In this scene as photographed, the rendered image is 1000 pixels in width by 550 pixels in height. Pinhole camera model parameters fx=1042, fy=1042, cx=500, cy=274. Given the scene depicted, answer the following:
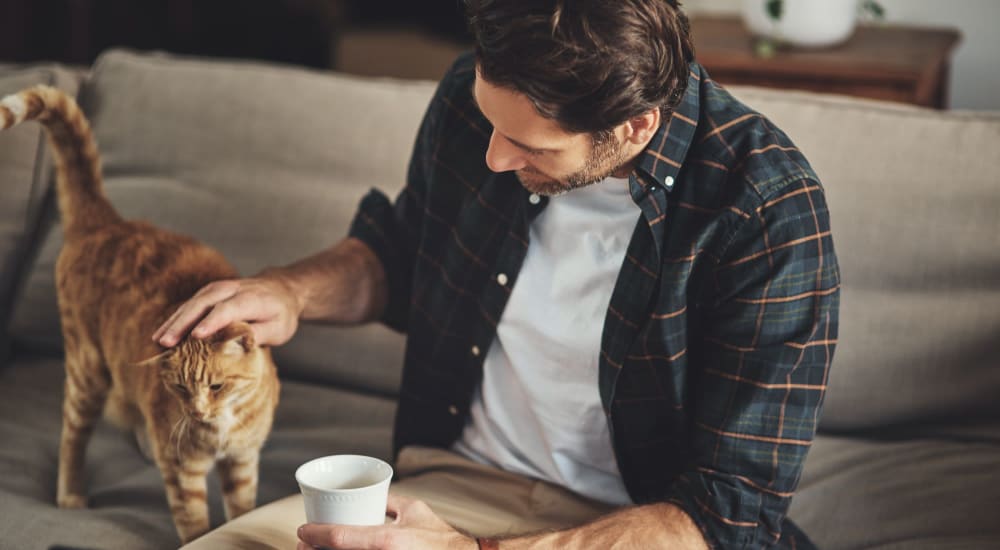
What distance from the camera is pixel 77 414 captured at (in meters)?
1.47

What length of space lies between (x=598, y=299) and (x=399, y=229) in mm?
365

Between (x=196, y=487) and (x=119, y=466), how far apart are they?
327mm

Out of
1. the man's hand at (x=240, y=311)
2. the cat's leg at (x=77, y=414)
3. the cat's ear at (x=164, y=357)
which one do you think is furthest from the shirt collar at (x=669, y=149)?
the cat's leg at (x=77, y=414)

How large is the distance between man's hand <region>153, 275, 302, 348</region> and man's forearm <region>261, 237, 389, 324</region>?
33mm

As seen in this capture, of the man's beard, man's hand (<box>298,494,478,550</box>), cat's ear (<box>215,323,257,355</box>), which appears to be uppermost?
the man's beard

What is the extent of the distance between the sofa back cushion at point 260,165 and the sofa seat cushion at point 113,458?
0.06 meters

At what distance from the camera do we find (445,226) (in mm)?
1428

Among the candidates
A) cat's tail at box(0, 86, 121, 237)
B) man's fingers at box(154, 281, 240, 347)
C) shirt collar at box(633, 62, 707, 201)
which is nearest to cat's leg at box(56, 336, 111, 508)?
cat's tail at box(0, 86, 121, 237)

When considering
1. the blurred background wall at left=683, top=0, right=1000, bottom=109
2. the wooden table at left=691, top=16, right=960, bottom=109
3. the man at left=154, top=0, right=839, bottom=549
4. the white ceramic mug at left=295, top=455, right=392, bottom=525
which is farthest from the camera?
the blurred background wall at left=683, top=0, right=1000, bottom=109

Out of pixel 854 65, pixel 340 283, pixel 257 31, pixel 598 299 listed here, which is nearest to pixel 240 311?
pixel 340 283

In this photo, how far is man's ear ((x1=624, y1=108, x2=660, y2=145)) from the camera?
115 cm

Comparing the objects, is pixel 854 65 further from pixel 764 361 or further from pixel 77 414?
pixel 77 414

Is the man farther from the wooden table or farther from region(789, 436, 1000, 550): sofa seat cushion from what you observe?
the wooden table

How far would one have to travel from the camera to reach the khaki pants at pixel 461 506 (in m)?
1.24
